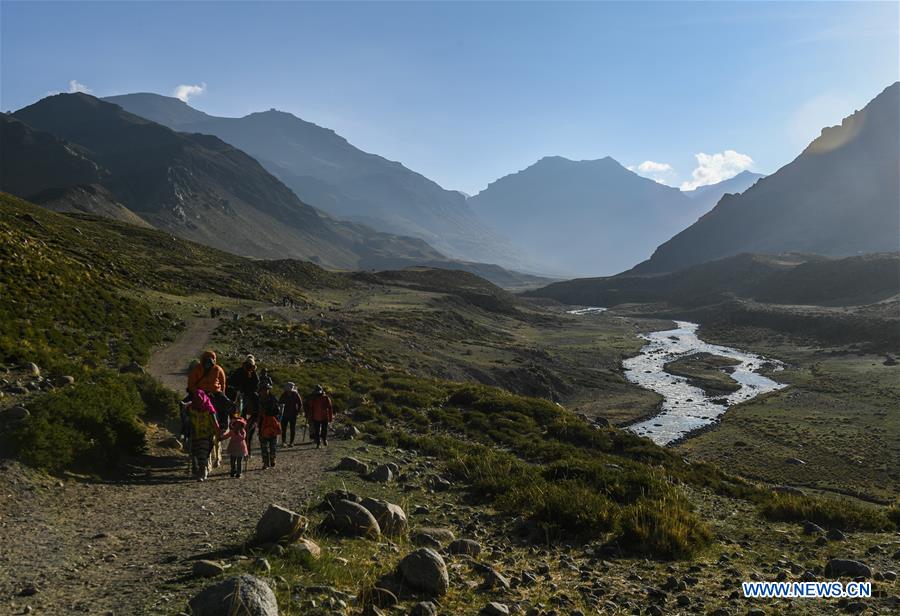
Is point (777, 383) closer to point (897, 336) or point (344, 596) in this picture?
point (897, 336)

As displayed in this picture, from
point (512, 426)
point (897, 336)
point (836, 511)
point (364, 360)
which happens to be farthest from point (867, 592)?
point (897, 336)

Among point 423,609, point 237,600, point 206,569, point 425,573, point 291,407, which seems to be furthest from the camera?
point 291,407

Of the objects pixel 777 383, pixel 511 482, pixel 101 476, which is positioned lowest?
pixel 777 383

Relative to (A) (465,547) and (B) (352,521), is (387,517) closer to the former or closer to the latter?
(B) (352,521)

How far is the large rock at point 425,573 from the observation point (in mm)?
7676

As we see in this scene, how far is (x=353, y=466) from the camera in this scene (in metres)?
15.7

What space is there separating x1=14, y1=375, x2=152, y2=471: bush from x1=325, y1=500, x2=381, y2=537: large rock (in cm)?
638

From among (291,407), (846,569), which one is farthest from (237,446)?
(846,569)

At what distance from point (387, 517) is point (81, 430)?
7837 mm

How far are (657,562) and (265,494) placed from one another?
8548 mm

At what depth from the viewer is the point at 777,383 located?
76.2 meters

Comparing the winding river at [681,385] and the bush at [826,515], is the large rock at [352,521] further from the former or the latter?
the winding river at [681,385]

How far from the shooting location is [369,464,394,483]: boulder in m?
15.0

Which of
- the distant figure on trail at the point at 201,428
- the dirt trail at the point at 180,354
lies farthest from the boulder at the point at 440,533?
the dirt trail at the point at 180,354
